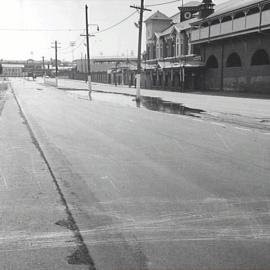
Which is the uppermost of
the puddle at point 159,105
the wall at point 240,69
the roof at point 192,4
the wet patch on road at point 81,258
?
the roof at point 192,4

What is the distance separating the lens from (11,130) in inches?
565

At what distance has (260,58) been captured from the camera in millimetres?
41750

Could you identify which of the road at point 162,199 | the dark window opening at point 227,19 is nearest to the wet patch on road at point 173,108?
the road at point 162,199

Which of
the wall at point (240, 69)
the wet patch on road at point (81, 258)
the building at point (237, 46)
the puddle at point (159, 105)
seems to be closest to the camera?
the wet patch on road at point (81, 258)

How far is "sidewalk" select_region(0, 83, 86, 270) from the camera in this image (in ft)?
13.5

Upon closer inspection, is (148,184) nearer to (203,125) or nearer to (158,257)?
(158,257)

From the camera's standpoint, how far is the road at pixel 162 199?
422 cm

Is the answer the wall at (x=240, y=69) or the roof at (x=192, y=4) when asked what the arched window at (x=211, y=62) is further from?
the roof at (x=192, y=4)

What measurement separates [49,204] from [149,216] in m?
1.40

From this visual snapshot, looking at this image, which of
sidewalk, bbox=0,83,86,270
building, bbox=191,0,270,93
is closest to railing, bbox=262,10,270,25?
building, bbox=191,0,270,93

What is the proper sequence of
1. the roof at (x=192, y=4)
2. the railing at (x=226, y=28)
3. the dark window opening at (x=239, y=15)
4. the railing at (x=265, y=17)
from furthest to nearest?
the roof at (x=192, y=4) < the dark window opening at (x=239, y=15) < the railing at (x=226, y=28) < the railing at (x=265, y=17)

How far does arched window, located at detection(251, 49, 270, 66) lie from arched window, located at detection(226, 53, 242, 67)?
3.75 meters

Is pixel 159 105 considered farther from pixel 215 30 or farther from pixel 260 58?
pixel 215 30

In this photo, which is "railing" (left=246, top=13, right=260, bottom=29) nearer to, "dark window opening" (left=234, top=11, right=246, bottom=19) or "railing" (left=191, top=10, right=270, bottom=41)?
"railing" (left=191, top=10, right=270, bottom=41)
